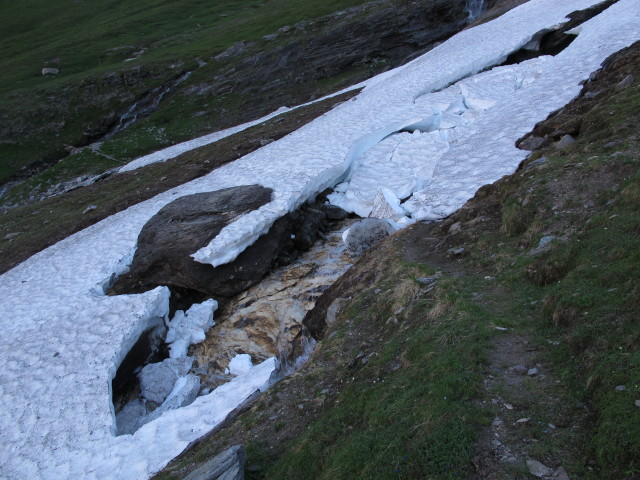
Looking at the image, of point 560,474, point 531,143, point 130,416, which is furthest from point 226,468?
point 531,143

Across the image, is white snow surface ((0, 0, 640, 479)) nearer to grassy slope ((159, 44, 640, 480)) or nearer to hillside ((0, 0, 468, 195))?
grassy slope ((159, 44, 640, 480))

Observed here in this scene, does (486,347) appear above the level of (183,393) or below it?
above

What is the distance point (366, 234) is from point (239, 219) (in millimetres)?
4630

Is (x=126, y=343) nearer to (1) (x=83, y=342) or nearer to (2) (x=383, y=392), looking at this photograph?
(1) (x=83, y=342)

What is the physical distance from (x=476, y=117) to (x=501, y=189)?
11.2m

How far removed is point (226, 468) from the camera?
7.58 metres

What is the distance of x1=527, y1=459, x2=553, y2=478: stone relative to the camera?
5598 millimetres

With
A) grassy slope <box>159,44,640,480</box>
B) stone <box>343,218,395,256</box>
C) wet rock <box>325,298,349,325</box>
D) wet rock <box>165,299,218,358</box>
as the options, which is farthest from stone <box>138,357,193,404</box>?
stone <box>343,218,395,256</box>

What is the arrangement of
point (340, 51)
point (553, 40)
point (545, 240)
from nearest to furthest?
point (545, 240) → point (553, 40) → point (340, 51)

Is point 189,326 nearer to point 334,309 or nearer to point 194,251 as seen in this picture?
point 194,251

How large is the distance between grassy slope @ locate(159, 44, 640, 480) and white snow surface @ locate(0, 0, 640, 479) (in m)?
2.92

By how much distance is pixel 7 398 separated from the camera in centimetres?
1316

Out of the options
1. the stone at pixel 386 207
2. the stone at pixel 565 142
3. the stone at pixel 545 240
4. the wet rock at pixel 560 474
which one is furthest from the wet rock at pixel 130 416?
the stone at pixel 565 142

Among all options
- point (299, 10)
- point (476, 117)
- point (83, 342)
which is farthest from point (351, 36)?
point (83, 342)
